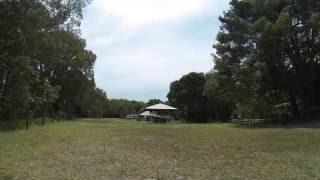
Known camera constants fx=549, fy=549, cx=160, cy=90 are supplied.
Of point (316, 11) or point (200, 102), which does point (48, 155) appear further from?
point (200, 102)

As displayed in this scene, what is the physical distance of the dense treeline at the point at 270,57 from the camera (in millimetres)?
44469

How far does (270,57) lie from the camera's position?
45375 millimetres

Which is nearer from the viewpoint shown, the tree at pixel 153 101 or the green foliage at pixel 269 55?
the green foliage at pixel 269 55

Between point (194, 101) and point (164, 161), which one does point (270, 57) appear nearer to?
point (164, 161)

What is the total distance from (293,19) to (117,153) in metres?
30.9

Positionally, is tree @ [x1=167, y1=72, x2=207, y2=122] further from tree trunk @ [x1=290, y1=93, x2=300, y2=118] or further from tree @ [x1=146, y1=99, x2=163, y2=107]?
tree @ [x1=146, y1=99, x2=163, y2=107]

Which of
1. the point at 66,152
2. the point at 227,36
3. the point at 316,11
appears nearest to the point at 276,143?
the point at 66,152

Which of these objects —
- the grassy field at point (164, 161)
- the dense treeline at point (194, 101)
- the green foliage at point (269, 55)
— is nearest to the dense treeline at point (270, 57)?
the green foliage at point (269, 55)

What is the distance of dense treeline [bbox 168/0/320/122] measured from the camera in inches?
1751

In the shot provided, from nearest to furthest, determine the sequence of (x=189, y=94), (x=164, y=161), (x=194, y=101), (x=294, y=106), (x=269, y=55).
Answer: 1. (x=164, y=161)
2. (x=269, y=55)
3. (x=294, y=106)
4. (x=194, y=101)
5. (x=189, y=94)

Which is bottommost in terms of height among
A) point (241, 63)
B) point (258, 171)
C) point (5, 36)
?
point (258, 171)

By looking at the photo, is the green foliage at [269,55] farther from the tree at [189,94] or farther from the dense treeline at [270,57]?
the tree at [189,94]

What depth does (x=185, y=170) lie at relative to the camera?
1395 cm

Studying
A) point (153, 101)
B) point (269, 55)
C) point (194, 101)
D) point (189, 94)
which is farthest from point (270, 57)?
point (153, 101)
